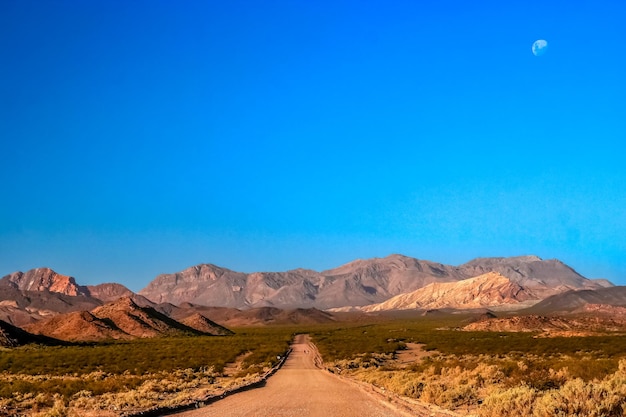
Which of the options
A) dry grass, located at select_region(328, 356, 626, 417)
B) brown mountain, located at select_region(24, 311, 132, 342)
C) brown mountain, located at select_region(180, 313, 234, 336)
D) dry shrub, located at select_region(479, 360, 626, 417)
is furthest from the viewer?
brown mountain, located at select_region(180, 313, 234, 336)

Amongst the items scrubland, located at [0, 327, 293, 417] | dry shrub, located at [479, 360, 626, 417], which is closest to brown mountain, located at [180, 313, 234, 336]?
scrubland, located at [0, 327, 293, 417]

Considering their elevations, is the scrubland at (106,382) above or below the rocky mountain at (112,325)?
below

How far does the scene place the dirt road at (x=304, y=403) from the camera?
2034cm

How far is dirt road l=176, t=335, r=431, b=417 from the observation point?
801 inches

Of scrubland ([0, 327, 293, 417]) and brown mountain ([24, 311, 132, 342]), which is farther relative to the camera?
brown mountain ([24, 311, 132, 342])

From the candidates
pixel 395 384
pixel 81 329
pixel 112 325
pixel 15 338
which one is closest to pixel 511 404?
pixel 395 384

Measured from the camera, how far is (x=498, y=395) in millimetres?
17672

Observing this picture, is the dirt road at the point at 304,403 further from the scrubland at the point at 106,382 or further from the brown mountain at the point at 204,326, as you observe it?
the brown mountain at the point at 204,326

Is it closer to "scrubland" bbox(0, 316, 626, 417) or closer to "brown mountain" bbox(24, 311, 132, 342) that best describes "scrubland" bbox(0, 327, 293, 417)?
"scrubland" bbox(0, 316, 626, 417)

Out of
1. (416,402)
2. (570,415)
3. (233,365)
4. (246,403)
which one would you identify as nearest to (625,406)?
(570,415)

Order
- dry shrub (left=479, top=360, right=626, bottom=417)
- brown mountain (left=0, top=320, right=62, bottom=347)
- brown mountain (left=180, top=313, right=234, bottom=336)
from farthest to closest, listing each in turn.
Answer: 1. brown mountain (left=180, top=313, right=234, bottom=336)
2. brown mountain (left=0, top=320, right=62, bottom=347)
3. dry shrub (left=479, top=360, right=626, bottom=417)

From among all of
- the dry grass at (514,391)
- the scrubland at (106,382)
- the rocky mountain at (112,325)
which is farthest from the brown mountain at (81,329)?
the dry grass at (514,391)

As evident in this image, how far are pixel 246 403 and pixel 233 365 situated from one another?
31914 millimetres

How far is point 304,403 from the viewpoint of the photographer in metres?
23.4
